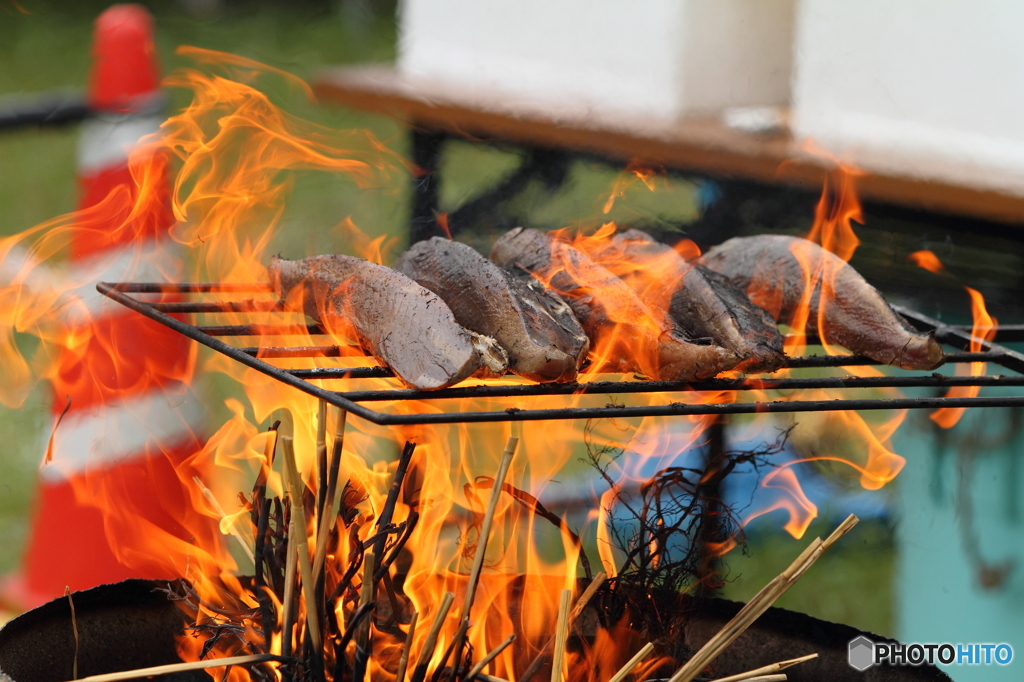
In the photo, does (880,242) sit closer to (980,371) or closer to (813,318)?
(980,371)

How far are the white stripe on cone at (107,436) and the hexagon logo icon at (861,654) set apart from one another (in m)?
2.49

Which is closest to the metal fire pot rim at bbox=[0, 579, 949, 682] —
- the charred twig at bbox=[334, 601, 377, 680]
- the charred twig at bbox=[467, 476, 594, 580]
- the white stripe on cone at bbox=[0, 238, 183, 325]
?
the charred twig at bbox=[467, 476, 594, 580]

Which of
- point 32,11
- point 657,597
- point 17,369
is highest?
point 32,11

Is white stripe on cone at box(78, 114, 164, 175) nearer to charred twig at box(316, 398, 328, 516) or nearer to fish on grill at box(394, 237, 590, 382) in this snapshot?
fish on grill at box(394, 237, 590, 382)

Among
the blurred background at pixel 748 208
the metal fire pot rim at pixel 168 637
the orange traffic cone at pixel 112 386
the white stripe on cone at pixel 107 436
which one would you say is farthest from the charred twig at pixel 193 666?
the blurred background at pixel 748 208

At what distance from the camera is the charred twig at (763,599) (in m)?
1.93

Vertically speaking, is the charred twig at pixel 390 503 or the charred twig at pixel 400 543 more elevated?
the charred twig at pixel 390 503

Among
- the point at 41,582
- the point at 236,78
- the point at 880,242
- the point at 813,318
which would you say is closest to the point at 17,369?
the point at 41,582

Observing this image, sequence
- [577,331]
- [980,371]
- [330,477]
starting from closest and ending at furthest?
[330,477]
[577,331]
[980,371]

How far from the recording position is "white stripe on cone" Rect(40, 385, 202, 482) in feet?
11.0

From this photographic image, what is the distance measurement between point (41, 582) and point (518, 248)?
7.22ft

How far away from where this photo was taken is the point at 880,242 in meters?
3.71

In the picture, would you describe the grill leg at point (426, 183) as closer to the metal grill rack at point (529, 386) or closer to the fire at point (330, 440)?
the fire at point (330, 440)

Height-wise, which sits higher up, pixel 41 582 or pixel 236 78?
pixel 236 78
